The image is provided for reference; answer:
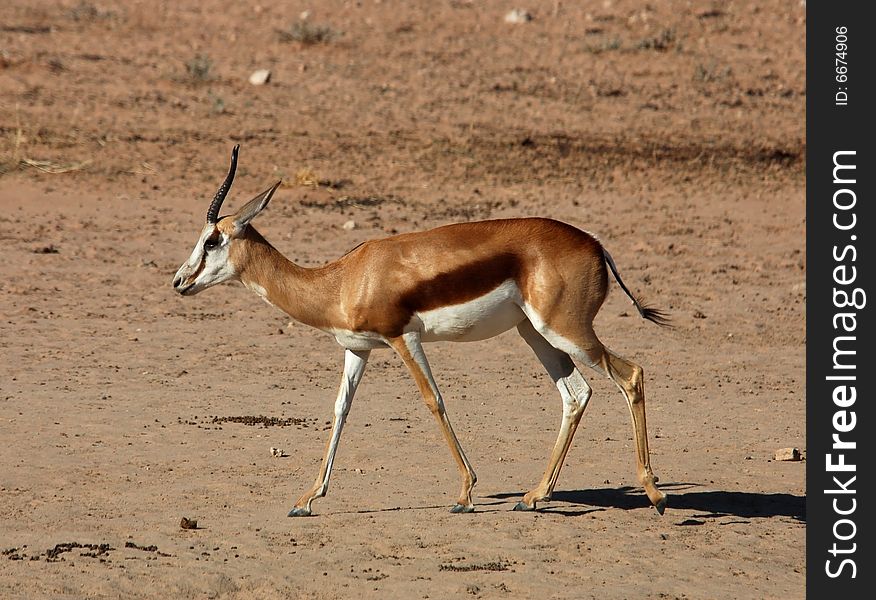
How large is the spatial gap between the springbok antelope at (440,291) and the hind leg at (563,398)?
1 centimetres

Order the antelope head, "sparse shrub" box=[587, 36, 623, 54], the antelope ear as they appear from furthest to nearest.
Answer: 1. "sparse shrub" box=[587, 36, 623, 54]
2. the antelope head
3. the antelope ear

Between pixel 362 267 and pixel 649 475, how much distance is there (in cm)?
198

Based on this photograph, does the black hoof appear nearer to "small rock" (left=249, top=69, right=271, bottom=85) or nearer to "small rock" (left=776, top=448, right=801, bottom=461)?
"small rock" (left=776, top=448, right=801, bottom=461)

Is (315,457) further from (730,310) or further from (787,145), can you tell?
(787,145)

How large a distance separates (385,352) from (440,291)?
4.45m

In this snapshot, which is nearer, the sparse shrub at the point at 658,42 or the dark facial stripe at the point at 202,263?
the dark facial stripe at the point at 202,263

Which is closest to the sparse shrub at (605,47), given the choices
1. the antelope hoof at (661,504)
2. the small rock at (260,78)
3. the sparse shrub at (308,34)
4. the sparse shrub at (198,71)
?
the sparse shrub at (308,34)

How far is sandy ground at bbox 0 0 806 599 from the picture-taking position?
741cm

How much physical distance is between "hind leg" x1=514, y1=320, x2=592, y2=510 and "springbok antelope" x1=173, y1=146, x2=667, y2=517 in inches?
0.4

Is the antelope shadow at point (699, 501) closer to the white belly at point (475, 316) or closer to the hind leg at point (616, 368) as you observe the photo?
the hind leg at point (616, 368)

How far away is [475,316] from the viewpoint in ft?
25.3

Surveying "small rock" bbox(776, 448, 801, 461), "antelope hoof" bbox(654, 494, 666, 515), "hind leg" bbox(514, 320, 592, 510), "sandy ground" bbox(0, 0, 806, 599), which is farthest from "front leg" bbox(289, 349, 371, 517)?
"small rock" bbox(776, 448, 801, 461)

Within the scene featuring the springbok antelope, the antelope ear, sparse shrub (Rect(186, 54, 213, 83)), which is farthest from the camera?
sparse shrub (Rect(186, 54, 213, 83))

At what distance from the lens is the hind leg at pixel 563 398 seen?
8.06 metres
